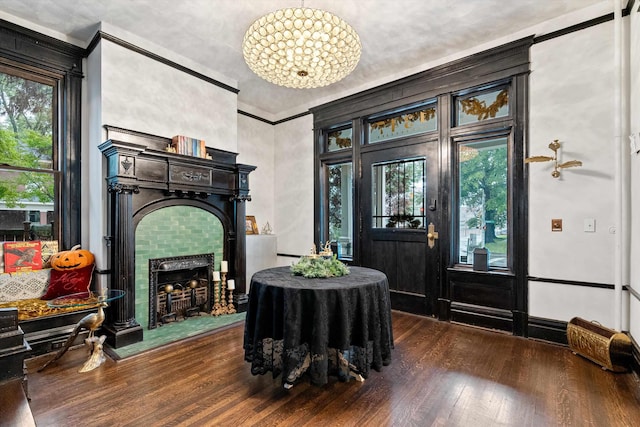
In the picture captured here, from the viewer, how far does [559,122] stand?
10.3 ft

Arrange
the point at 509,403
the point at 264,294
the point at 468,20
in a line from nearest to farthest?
the point at 509,403
the point at 264,294
the point at 468,20

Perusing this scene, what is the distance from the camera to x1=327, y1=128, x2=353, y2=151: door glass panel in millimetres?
4973

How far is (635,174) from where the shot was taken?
2.57m

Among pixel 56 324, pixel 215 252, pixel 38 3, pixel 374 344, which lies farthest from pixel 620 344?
pixel 38 3

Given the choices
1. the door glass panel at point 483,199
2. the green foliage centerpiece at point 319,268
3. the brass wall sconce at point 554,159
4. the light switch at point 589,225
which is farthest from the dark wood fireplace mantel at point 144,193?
the light switch at point 589,225

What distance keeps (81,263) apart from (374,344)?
307 centimetres

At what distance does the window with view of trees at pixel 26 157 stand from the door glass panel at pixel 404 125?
4.00 meters

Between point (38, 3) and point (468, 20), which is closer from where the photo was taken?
point (38, 3)

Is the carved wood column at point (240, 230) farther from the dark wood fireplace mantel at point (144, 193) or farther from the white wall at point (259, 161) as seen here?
the white wall at point (259, 161)

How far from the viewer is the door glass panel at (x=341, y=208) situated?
493 cm

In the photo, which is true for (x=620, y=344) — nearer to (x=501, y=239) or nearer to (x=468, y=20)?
(x=501, y=239)

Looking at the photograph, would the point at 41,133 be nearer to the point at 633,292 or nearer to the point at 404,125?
the point at 404,125

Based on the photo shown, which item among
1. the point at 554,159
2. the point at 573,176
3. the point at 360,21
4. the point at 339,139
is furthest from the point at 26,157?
the point at 573,176

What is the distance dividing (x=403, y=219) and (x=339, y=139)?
1728mm
